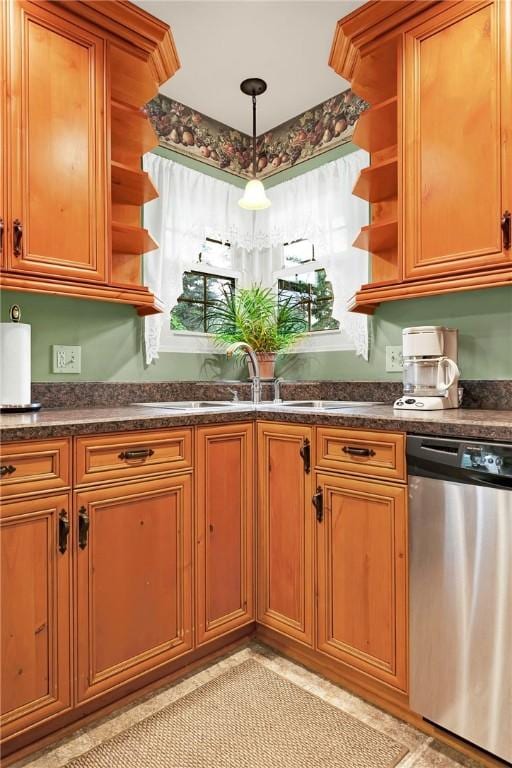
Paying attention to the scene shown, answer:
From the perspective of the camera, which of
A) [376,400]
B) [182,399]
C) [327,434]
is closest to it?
[327,434]

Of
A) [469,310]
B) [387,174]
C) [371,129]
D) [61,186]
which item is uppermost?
[371,129]

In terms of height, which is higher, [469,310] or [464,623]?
[469,310]

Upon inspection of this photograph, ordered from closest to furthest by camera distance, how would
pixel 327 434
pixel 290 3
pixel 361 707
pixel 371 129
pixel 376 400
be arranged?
pixel 361 707 < pixel 327 434 < pixel 290 3 < pixel 371 129 < pixel 376 400

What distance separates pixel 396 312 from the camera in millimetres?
2279

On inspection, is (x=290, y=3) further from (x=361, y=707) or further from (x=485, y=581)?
(x=361, y=707)

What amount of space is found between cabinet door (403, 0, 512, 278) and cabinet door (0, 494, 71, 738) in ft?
5.21

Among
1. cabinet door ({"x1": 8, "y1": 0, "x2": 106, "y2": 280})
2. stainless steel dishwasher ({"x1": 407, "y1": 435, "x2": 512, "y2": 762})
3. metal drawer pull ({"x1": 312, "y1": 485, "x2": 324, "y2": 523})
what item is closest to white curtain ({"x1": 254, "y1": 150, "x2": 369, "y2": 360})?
metal drawer pull ({"x1": 312, "y1": 485, "x2": 324, "y2": 523})

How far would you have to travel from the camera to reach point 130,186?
2191 mm

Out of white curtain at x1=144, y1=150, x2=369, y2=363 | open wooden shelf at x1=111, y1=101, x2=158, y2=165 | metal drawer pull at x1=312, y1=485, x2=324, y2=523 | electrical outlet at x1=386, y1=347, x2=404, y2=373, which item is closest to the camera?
metal drawer pull at x1=312, y1=485, x2=324, y2=523

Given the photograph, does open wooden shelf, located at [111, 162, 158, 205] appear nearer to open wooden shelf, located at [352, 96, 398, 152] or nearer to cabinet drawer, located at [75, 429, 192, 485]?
open wooden shelf, located at [352, 96, 398, 152]

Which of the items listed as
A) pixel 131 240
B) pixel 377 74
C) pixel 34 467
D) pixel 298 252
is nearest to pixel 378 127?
pixel 377 74

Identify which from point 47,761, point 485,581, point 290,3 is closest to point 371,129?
point 290,3

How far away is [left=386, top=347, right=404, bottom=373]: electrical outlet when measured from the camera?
7.45 ft

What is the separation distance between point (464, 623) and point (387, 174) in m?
1.80
